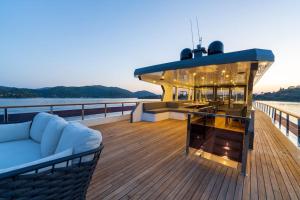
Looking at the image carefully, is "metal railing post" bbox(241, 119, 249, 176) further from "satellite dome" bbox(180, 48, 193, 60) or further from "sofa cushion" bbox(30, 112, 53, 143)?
"satellite dome" bbox(180, 48, 193, 60)

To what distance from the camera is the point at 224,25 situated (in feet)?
21.6

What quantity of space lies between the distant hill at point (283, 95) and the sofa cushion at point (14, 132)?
38.3 metres

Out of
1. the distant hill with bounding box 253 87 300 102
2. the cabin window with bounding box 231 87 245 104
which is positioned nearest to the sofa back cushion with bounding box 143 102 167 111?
the cabin window with bounding box 231 87 245 104

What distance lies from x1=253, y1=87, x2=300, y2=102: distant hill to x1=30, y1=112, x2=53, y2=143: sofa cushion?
1499 inches

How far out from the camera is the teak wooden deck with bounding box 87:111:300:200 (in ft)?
5.77

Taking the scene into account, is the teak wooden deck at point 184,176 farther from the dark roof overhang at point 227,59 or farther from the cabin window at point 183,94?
the cabin window at point 183,94

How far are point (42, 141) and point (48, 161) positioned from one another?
1200 millimetres

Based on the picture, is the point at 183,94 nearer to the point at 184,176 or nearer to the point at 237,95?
the point at 237,95

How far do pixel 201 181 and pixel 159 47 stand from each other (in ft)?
33.2

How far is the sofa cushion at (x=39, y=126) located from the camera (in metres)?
2.08

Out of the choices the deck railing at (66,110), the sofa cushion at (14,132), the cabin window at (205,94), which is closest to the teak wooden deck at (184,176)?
the sofa cushion at (14,132)

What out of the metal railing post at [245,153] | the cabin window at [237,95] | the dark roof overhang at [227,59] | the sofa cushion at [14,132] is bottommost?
the metal railing post at [245,153]

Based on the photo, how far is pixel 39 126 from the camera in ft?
6.95

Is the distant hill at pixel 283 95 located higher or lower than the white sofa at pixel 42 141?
higher
